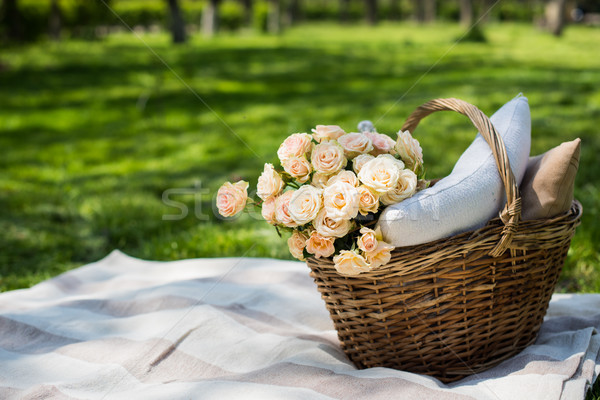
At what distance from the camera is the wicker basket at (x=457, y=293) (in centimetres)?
181

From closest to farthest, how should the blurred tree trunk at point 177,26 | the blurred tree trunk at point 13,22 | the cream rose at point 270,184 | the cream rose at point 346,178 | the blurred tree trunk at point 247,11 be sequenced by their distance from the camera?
the cream rose at point 346,178
the cream rose at point 270,184
the blurred tree trunk at point 177,26
the blurred tree trunk at point 13,22
the blurred tree trunk at point 247,11

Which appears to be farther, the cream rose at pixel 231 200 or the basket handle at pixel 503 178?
the cream rose at pixel 231 200

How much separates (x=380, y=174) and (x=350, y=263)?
11.3 inches

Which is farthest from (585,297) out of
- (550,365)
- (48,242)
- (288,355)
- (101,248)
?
(48,242)

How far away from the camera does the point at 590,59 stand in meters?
9.96

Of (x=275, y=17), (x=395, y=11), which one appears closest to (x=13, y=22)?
(x=275, y=17)

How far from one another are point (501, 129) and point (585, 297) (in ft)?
3.36

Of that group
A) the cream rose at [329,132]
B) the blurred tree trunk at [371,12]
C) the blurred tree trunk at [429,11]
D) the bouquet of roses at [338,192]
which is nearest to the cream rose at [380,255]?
the bouquet of roses at [338,192]

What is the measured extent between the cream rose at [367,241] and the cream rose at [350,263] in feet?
0.10

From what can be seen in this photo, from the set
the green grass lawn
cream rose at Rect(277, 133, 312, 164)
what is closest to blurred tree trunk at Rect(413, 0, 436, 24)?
the green grass lawn

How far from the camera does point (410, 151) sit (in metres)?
1.94

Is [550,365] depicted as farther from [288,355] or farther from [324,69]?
[324,69]

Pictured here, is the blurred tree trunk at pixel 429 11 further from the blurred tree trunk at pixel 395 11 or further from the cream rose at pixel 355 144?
the cream rose at pixel 355 144

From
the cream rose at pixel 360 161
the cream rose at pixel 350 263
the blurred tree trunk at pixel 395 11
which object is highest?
the cream rose at pixel 360 161
